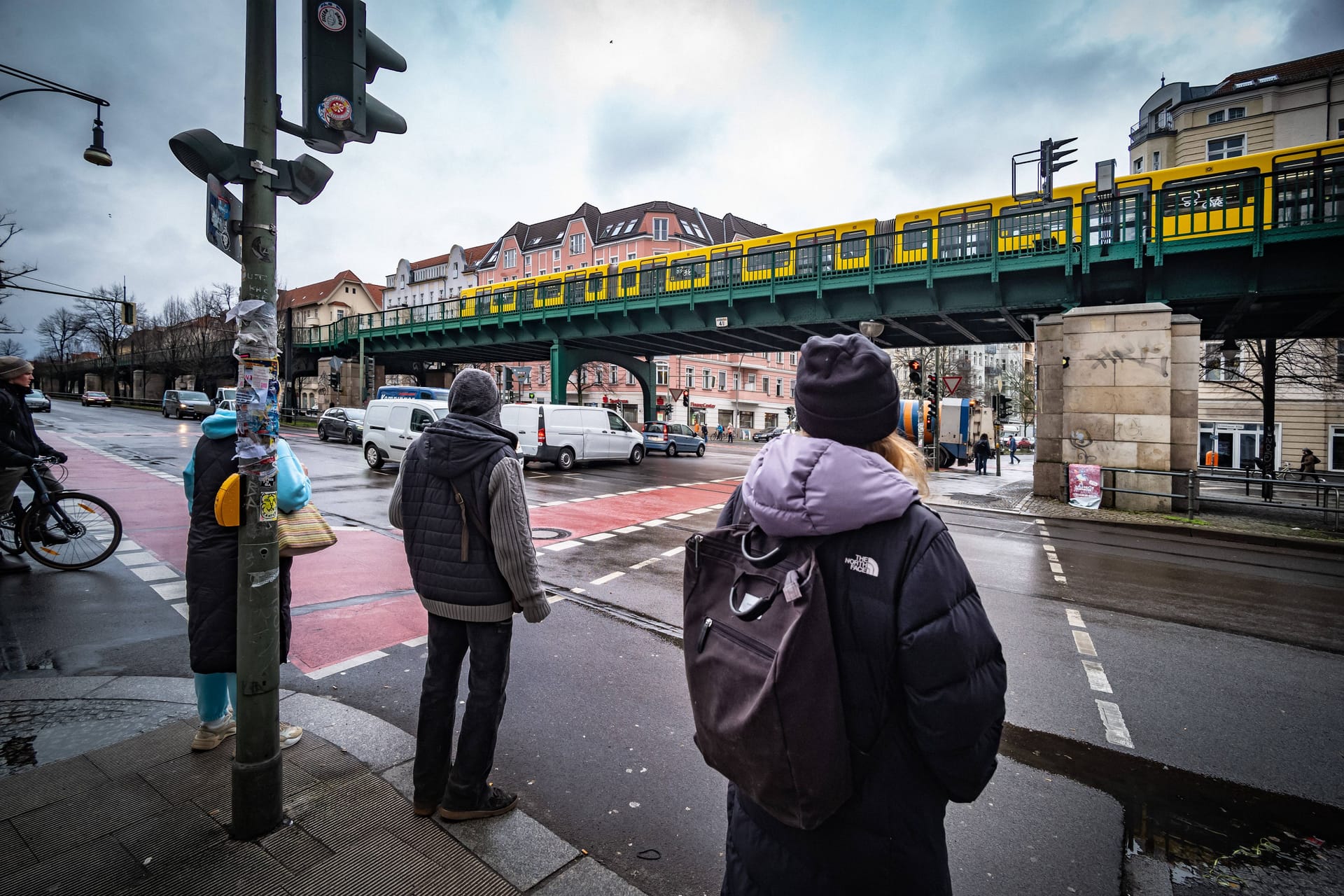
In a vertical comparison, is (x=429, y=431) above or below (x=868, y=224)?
below

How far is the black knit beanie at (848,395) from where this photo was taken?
1525mm

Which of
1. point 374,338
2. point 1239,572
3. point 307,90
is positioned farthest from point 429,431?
point 374,338

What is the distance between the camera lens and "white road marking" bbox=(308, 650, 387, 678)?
14.5 ft

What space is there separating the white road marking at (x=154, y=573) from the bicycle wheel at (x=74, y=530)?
0.43m

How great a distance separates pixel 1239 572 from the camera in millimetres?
8844

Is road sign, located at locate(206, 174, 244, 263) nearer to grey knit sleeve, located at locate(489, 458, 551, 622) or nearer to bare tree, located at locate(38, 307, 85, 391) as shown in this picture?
grey knit sleeve, located at locate(489, 458, 551, 622)

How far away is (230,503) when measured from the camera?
2.78m

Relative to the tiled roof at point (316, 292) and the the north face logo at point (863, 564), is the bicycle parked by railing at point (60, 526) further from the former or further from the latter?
the tiled roof at point (316, 292)

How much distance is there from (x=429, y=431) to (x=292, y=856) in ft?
5.73

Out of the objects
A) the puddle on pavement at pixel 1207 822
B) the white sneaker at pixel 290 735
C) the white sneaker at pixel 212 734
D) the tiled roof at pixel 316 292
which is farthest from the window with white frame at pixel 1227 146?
the tiled roof at pixel 316 292

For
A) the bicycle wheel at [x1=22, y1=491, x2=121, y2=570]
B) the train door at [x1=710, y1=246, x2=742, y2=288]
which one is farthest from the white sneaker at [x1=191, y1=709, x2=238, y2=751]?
the train door at [x1=710, y1=246, x2=742, y2=288]

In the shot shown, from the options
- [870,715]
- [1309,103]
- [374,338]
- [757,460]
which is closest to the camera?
[870,715]

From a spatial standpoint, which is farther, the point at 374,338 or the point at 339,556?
the point at 374,338

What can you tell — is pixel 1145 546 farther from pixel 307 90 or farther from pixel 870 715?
pixel 307 90
